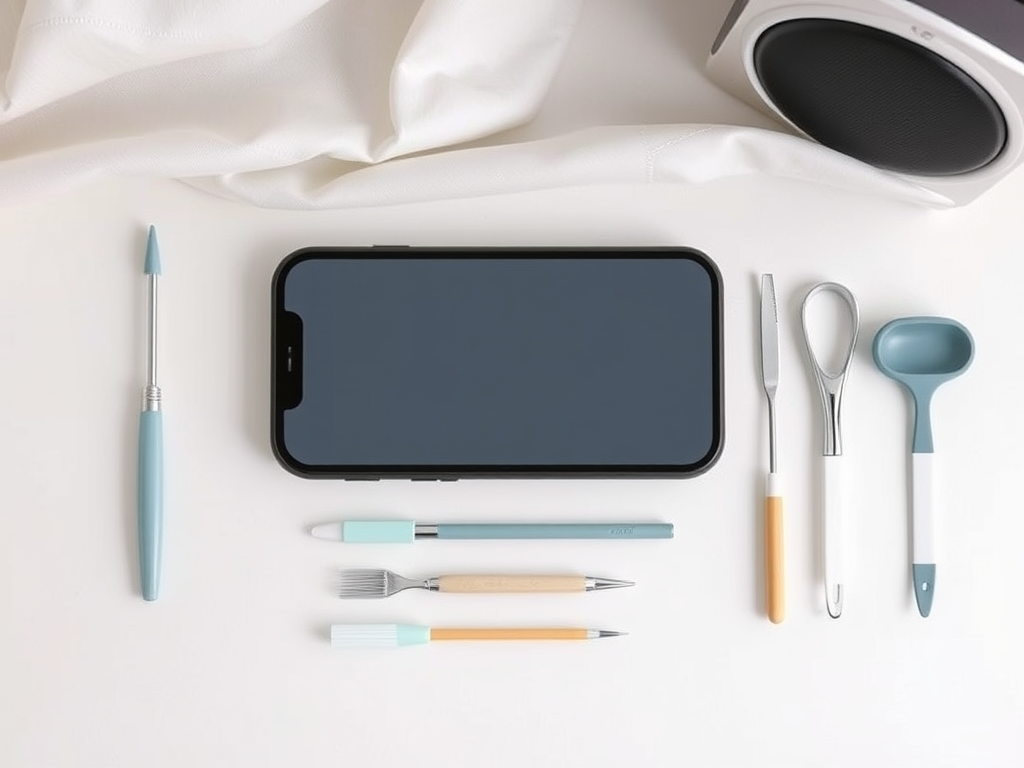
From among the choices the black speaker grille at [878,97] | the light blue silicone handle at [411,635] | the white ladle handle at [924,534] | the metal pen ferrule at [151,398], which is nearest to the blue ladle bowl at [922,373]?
the white ladle handle at [924,534]

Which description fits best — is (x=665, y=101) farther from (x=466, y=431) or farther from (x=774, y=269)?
(x=466, y=431)

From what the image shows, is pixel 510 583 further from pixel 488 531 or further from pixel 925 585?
pixel 925 585

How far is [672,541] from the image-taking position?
30.1 inches

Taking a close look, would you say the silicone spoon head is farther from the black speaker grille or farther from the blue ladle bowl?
the black speaker grille

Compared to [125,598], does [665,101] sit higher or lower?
higher

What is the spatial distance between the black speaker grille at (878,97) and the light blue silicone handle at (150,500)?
1.64 feet

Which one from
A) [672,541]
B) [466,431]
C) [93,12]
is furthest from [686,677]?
[93,12]

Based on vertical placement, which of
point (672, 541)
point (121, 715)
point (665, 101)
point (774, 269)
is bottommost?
point (121, 715)

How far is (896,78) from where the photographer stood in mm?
608

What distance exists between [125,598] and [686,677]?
0.42 meters

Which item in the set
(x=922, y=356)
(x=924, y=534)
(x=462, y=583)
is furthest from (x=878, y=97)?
(x=462, y=583)

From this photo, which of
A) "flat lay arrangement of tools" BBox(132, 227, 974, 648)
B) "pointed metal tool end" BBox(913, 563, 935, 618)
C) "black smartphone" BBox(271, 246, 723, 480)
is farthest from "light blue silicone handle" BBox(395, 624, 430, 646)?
"pointed metal tool end" BBox(913, 563, 935, 618)

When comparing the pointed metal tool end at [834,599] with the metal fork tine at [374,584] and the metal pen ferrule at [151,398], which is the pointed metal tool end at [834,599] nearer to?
the metal fork tine at [374,584]

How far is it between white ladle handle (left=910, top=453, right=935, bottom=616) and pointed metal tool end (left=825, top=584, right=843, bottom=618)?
6 cm
